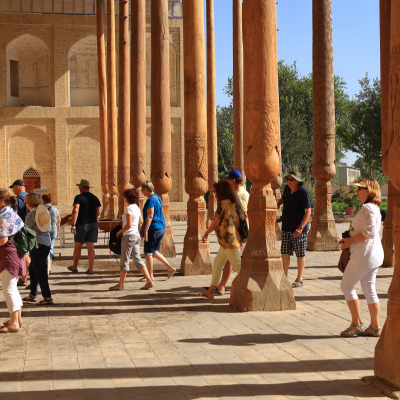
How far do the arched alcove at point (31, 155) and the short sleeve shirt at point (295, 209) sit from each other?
23.8 metres

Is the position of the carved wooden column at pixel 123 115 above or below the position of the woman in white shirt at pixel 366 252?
above

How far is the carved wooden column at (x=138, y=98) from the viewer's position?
15273 millimetres

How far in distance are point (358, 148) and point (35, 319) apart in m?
35.2

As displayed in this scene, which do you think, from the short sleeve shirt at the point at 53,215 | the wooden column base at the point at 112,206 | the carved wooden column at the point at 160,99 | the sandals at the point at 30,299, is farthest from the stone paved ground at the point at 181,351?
the wooden column base at the point at 112,206

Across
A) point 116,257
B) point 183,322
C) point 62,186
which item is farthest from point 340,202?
point 183,322

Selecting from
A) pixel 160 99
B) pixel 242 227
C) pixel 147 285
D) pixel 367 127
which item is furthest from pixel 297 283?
pixel 367 127

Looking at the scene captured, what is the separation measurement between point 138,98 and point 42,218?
801 centimetres

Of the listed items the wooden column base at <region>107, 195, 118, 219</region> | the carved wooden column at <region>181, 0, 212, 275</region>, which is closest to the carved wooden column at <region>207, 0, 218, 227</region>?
the wooden column base at <region>107, 195, 118, 219</region>

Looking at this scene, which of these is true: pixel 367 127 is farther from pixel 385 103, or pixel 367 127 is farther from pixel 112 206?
pixel 385 103

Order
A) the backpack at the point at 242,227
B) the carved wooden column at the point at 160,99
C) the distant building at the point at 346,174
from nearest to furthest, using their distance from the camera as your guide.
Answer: the backpack at the point at 242,227, the carved wooden column at the point at 160,99, the distant building at the point at 346,174

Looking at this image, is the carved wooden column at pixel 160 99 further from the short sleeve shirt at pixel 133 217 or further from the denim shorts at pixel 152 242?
the short sleeve shirt at pixel 133 217

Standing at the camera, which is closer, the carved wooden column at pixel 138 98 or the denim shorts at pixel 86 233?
the denim shorts at pixel 86 233

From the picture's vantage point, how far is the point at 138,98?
1541 centimetres

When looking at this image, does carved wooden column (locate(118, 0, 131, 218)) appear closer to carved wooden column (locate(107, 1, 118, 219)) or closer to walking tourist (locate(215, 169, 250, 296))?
carved wooden column (locate(107, 1, 118, 219))
